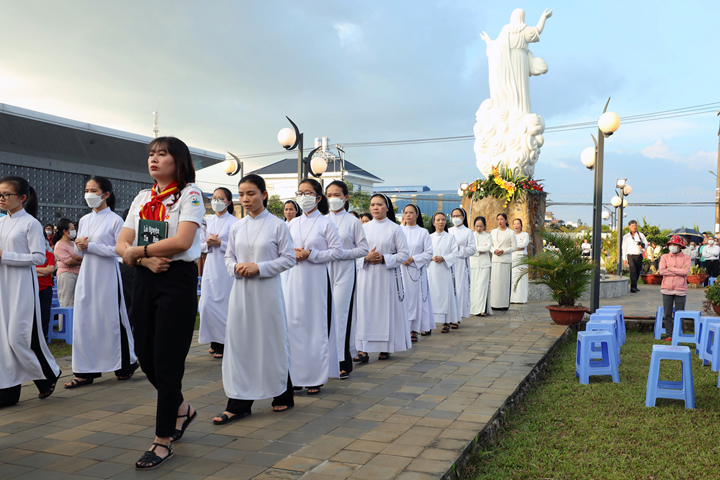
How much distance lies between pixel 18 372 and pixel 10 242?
3.59 ft

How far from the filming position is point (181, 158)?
3.67 m

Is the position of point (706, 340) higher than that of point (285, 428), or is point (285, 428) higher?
point (706, 340)

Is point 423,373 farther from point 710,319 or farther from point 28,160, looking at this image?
point 28,160

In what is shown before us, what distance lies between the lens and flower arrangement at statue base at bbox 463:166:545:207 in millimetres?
15125

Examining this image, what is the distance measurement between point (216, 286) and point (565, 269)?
18.0 feet

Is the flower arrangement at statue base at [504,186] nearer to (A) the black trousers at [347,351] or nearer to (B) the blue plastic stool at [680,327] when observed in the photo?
(B) the blue plastic stool at [680,327]

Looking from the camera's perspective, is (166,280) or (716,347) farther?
(716,347)

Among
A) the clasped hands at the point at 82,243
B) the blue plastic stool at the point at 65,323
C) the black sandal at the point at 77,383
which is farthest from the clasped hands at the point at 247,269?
the blue plastic stool at the point at 65,323

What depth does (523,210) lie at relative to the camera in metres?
15.1

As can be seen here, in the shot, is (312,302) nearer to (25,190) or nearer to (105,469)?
(105,469)

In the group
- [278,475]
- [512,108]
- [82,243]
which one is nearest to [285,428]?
[278,475]

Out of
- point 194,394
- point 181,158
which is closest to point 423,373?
point 194,394

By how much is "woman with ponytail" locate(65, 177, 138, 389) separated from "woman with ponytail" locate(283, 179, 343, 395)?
173cm

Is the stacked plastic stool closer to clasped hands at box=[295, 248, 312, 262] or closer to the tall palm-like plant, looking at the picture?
the tall palm-like plant
